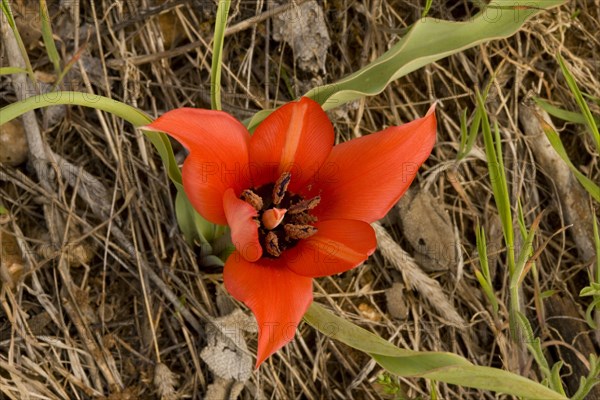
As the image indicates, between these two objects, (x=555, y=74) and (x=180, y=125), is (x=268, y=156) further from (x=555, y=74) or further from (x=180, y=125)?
(x=555, y=74)

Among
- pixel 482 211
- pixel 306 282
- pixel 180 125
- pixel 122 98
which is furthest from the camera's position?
pixel 482 211

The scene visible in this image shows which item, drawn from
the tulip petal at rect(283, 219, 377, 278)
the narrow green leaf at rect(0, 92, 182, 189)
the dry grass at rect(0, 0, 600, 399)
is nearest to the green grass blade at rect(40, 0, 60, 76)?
the dry grass at rect(0, 0, 600, 399)

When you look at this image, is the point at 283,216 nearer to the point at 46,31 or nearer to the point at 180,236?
the point at 180,236

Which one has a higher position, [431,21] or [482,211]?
[431,21]

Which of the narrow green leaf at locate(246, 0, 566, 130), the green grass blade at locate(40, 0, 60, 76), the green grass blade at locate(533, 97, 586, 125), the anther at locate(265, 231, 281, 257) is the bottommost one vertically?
the green grass blade at locate(533, 97, 586, 125)

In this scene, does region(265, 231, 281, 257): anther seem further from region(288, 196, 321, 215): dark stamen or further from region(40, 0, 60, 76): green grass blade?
region(40, 0, 60, 76): green grass blade

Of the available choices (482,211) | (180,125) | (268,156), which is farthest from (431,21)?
(482,211)
